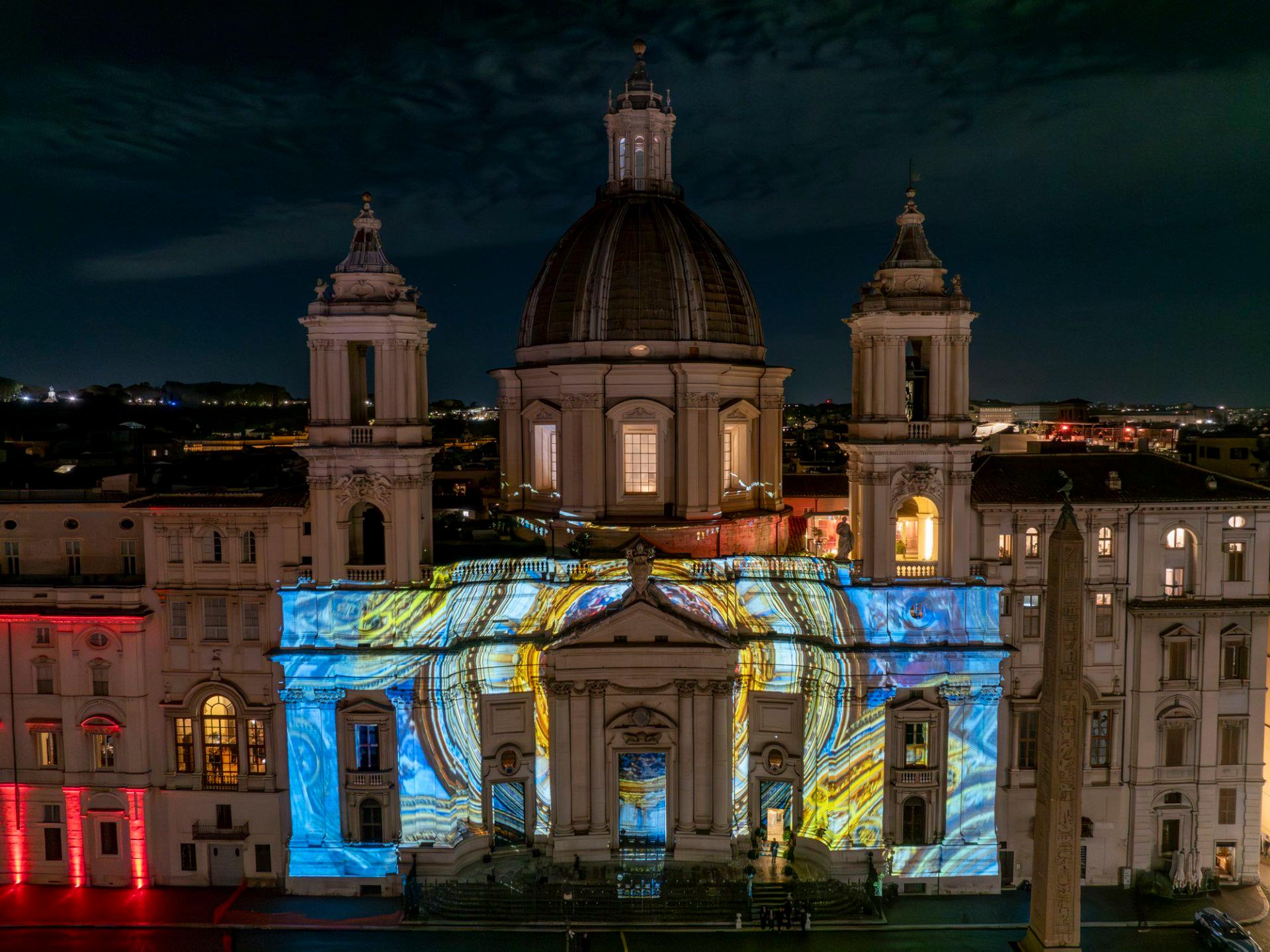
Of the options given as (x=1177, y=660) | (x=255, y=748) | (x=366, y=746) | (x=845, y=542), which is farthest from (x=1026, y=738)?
(x=255, y=748)

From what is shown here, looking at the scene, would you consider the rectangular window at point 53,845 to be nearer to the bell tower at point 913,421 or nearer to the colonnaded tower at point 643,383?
the colonnaded tower at point 643,383

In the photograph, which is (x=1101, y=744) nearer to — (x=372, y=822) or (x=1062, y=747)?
(x=1062, y=747)

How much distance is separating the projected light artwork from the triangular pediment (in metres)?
0.13

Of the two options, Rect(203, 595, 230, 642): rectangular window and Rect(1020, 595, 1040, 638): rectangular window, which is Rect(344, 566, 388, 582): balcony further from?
Rect(1020, 595, 1040, 638): rectangular window

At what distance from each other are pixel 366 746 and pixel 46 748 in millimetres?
13370

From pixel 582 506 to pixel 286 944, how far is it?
783 inches

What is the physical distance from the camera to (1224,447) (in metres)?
73.1

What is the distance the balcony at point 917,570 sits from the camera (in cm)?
4022

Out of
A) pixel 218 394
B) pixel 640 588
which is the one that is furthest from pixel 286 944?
pixel 218 394

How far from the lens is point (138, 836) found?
4150cm

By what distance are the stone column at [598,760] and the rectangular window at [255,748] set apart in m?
13.1

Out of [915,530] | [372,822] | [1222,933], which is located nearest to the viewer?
[1222,933]

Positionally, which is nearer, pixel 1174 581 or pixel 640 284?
pixel 1174 581

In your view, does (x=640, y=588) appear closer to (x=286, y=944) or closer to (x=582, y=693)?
(x=582, y=693)
